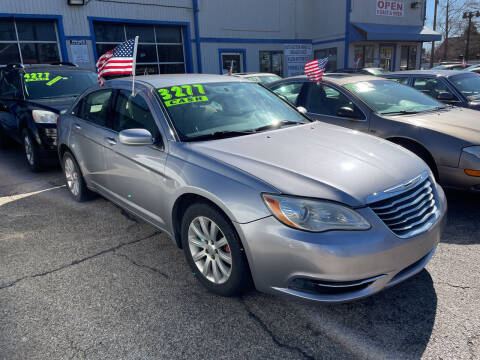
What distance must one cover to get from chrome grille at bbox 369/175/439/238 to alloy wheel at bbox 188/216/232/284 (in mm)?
1040

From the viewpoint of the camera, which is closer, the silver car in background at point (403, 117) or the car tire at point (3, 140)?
the silver car in background at point (403, 117)

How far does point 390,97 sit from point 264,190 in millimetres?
3728

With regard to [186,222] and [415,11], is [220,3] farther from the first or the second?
[186,222]

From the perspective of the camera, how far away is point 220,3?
60.2 feet

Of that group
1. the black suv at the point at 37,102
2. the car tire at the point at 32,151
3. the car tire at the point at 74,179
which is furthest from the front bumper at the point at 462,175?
the car tire at the point at 32,151

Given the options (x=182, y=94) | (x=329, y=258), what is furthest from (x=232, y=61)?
(x=329, y=258)

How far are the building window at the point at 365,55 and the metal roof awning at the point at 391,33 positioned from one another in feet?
3.95

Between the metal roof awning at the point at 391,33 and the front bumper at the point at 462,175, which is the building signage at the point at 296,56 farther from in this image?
the front bumper at the point at 462,175

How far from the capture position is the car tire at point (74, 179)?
4.73 metres

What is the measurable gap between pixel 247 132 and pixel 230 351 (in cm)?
175

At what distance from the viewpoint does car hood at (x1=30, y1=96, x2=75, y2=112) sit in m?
6.27

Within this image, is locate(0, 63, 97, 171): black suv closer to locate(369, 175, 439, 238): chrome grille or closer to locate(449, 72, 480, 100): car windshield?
locate(369, 175, 439, 238): chrome grille

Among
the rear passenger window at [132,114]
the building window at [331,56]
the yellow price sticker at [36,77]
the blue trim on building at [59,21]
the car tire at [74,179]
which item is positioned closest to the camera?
the rear passenger window at [132,114]

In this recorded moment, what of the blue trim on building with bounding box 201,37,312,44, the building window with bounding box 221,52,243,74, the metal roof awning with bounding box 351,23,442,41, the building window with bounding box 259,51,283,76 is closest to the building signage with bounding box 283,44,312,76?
the blue trim on building with bounding box 201,37,312,44
